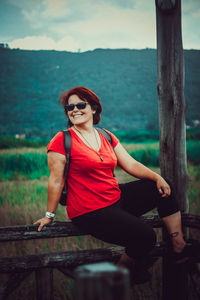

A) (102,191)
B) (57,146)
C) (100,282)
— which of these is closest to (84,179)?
(102,191)

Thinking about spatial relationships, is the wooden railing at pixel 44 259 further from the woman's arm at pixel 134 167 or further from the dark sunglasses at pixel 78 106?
the dark sunglasses at pixel 78 106

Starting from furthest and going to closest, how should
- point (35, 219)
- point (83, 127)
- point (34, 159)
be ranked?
point (34, 159) < point (35, 219) < point (83, 127)

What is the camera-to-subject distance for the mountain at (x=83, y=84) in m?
6.07

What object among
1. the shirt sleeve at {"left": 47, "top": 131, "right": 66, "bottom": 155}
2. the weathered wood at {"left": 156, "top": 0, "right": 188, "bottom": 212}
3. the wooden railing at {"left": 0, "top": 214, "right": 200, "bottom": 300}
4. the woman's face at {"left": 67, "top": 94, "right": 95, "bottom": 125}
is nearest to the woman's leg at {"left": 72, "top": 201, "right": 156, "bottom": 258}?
the wooden railing at {"left": 0, "top": 214, "right": 200, "bottom": 300}

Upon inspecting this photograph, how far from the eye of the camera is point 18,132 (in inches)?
239

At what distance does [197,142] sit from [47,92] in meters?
3.99

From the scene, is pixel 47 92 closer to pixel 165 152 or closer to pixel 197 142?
pixel 197 142

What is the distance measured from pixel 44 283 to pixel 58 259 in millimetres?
247

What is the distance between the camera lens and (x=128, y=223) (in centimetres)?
177

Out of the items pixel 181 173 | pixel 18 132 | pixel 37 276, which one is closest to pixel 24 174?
pixel 18 132

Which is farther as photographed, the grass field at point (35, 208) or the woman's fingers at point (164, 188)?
the grass field at point (35, 208)

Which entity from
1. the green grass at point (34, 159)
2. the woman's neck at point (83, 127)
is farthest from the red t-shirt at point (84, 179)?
the green grass at point (34, 159)

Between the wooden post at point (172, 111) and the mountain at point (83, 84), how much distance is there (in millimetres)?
3606

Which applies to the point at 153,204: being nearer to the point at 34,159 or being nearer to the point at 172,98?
the point at 172,98
